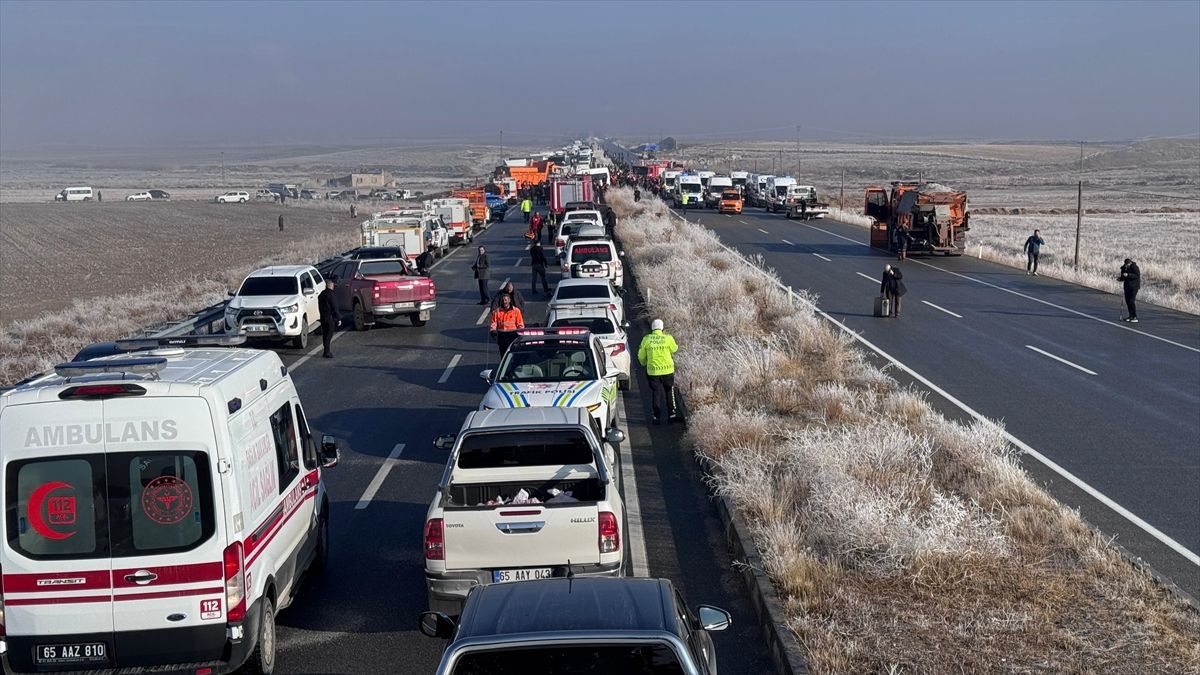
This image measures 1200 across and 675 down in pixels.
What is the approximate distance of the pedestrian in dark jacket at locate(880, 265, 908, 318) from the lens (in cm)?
3206

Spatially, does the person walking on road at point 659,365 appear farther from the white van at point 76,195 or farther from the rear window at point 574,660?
the white van at point 76,195

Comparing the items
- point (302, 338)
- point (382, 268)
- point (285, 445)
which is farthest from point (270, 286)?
point (285, 445)

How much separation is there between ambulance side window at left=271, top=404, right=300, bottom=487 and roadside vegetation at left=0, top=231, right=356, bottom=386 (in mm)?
10483

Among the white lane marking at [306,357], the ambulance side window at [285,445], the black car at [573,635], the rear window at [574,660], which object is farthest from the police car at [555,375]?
the rear window at [574,660]

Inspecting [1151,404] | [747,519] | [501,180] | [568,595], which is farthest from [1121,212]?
[568,595]

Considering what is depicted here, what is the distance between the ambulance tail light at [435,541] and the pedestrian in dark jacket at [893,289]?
24.7 metres

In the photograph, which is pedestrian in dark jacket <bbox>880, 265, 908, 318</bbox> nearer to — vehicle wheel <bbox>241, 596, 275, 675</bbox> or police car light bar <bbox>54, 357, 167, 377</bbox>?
vehicle wheel <bbox>241, 596, 275, 675</bbox>

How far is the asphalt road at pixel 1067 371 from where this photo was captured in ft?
49.4

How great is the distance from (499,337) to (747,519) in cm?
1080

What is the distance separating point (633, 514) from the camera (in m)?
12.6

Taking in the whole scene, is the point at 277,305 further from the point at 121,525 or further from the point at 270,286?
the point at 121,525

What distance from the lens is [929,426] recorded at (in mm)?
Answer: 16656

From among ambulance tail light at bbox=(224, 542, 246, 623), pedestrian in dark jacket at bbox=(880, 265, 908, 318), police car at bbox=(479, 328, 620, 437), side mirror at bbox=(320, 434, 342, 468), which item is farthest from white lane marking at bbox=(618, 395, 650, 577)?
pedestrian in dark jacket at bbox=(880, 265, 908, 318)

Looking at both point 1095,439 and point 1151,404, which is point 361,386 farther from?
point 1151,404
